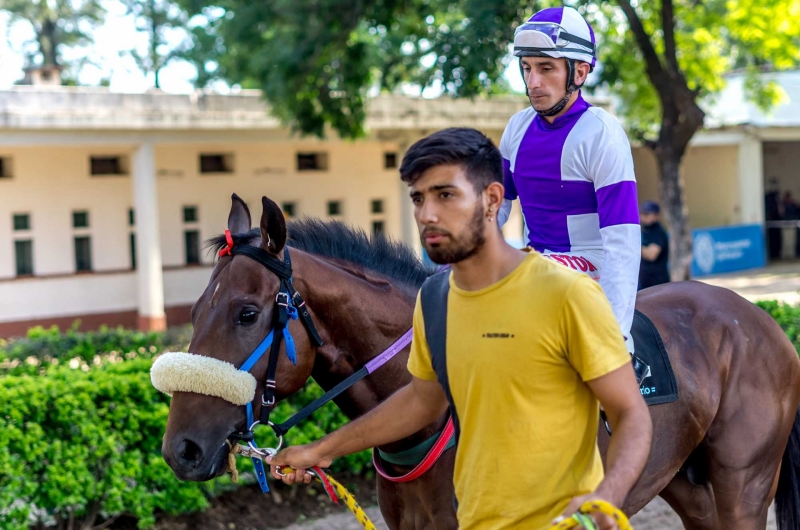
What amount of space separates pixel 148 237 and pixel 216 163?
2862 millimetres

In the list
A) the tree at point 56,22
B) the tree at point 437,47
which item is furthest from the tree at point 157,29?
the tree at point 437,47

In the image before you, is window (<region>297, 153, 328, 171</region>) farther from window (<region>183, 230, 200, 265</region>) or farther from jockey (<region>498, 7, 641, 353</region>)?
jockey (<region>498, 7, 641, 353</region>)

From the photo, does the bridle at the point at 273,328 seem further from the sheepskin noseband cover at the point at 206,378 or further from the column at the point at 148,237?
the column at the point at 148,237

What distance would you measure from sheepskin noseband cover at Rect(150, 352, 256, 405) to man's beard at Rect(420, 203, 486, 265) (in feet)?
→ 3.20

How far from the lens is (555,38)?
3.02m

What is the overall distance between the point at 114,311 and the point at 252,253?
14.9m

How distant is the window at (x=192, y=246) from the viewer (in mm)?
17766

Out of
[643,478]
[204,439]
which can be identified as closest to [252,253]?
[204,439]

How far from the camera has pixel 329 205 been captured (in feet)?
62.8

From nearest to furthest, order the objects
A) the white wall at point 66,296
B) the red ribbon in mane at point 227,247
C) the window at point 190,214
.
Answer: the red ribbon in mane at point 227,247 → the white wall at point 66,296 → the window at point 190,214

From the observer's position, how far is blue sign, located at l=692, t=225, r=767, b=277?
2134 cm

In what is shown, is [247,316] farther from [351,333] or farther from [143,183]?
[143,183]

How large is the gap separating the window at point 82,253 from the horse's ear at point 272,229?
48.3ft

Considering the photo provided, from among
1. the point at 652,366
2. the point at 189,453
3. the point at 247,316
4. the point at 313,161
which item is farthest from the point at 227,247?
the point at 313,161
